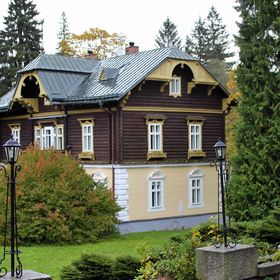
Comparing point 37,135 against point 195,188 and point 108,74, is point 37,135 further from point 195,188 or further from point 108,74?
point 195,188

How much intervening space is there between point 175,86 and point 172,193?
17.2 ft

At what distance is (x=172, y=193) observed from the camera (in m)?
29.5

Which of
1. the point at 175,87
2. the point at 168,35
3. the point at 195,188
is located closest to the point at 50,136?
the point at 175,87

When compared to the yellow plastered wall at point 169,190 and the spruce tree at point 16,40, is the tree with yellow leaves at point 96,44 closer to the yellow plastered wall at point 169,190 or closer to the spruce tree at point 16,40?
the spruce tree at point 16,40

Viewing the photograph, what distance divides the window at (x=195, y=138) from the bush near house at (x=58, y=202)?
24.5 feet

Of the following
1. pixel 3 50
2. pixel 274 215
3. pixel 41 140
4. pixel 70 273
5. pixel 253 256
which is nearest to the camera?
pixel 253 256

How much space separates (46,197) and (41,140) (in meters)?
10.3

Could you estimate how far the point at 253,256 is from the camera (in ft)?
32.6

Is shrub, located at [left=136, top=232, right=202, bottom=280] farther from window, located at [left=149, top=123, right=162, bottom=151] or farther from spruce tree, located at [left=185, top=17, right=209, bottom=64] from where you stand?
spruce tree, located at [left=185, top=17, right=209, bottom=64]

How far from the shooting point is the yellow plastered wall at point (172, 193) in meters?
27.8

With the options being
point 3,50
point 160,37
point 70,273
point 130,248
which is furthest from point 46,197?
point 160,37

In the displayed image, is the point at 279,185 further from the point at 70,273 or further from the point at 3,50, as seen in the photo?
the point at 3,50

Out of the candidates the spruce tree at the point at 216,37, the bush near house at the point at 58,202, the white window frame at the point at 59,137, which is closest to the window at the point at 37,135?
the white window frame at the point at 59,137

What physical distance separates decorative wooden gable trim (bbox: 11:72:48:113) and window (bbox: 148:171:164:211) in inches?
268
